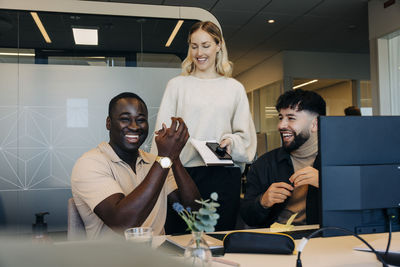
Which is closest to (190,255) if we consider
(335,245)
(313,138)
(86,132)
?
(335,245)

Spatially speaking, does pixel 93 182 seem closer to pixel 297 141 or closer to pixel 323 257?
pixel 323 257

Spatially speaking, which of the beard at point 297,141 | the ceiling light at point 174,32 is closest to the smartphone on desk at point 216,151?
the beard at point 297,141

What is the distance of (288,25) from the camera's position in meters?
6.07

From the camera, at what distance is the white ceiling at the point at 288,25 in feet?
16.9

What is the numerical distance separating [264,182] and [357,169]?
791mm

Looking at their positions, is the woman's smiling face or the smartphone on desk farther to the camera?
the woman's smiling face

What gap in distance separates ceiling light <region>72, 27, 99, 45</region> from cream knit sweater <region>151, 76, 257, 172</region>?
1299 millimetres

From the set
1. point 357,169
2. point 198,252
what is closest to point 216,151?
point 357,169

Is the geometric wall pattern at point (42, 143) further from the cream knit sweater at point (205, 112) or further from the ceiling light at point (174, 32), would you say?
the cream knit sweater at point (205, 112)

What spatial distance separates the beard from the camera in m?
2.01

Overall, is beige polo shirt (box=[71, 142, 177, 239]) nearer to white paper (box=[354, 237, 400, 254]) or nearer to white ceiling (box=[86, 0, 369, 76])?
white paper (box=[354, 237, 400, 254])

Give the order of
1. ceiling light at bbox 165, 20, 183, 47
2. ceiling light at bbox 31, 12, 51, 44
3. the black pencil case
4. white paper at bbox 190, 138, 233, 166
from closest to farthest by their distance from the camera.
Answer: the black pencil case < white paper at bbox 190, 138, 233, 166 < ceiling light at bbox 31, 12, 51, 44 < ceiling light at bbox 165, 20, 183, 47

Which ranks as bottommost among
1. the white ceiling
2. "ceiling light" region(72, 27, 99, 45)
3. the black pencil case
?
the black pencil case

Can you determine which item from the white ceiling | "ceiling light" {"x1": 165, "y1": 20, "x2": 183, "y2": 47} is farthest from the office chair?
the white ceiling
